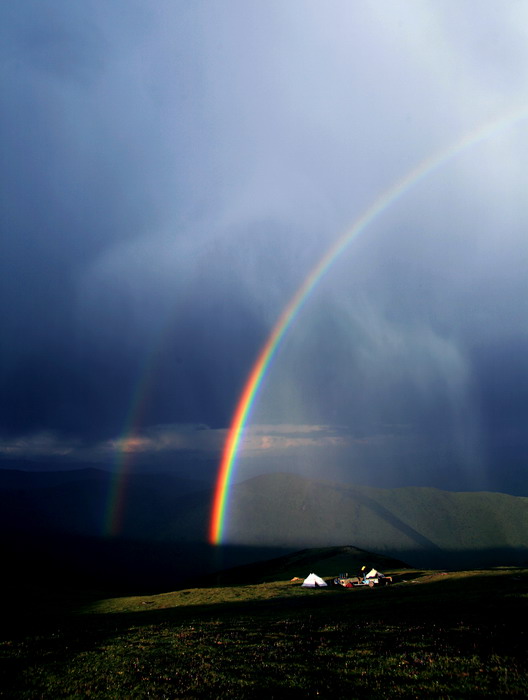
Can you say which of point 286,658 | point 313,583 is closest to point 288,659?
point 286,658

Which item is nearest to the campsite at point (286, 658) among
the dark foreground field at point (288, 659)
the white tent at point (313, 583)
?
the dark foreground field at point (288, 659)

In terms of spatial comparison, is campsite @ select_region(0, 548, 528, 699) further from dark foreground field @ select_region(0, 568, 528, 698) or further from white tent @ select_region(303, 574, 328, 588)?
white tent @ select_region(303, 574, 328, 588)

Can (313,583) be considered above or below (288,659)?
below

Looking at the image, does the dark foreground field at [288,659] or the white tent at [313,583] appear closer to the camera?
the dark foreground field at [288,659]

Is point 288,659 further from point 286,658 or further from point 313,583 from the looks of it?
point 313,583

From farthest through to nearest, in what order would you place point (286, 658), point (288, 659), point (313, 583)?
point (313, 583), point (286, 658), point (288, 659)

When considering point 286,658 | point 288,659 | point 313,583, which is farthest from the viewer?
point 313,583

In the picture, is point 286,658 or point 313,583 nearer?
point 286,658

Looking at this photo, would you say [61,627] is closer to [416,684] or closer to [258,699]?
[258,699]

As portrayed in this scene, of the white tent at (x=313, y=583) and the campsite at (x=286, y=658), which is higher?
the campsite at (x=286, y=658)

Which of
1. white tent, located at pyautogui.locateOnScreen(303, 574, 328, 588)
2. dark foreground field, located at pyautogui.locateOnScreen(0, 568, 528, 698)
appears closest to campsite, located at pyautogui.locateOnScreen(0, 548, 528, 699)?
dark foreground field, located at pyautogui.locateOnScreen(0, 568, 528, 698)

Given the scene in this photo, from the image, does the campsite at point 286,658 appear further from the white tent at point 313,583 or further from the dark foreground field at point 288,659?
the white tent at point 313,583

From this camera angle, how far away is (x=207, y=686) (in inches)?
749

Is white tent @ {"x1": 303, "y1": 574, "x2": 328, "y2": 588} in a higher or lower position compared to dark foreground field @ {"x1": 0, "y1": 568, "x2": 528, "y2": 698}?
lower
